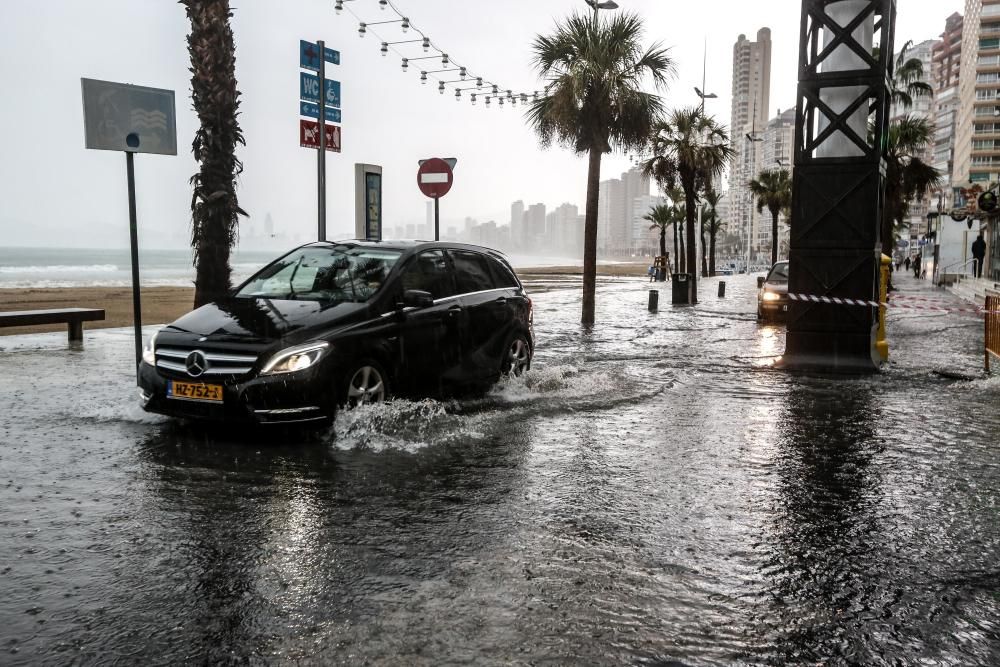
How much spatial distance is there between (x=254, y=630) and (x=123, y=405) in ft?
18.9

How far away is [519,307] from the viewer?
9797 mm

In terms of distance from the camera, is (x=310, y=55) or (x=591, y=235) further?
(x=591, y=235)

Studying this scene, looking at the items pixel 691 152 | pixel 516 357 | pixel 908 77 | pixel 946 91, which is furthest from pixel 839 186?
pixel 946 91

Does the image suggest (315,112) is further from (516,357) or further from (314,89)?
(516,357)

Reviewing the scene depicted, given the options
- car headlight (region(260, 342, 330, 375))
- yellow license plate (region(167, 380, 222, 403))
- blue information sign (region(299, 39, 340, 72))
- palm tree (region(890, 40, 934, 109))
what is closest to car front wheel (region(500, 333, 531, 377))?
car headlight (region(260, 342, 330, 375))

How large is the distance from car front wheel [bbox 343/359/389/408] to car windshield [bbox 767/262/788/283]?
15317 mm

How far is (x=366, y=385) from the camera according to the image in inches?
286

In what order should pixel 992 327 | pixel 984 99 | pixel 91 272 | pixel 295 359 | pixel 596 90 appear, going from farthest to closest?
pixel 984 99, pixel 91 272, pixel 596 90, pixel 992 327, pixel 295 359

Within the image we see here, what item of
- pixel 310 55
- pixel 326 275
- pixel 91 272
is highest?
pixel 310 55

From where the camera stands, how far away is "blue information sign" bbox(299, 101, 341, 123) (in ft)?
42.5

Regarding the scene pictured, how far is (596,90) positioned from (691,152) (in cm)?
1606

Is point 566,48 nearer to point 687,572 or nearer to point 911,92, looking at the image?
point 687,572

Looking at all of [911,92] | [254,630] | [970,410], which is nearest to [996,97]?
[911,92]

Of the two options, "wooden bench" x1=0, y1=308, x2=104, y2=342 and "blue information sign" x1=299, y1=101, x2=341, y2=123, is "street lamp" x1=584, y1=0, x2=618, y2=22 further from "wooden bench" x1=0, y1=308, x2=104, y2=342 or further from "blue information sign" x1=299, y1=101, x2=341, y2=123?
"wooden bench" x1=0, y1=308, x2=104, y2=342
